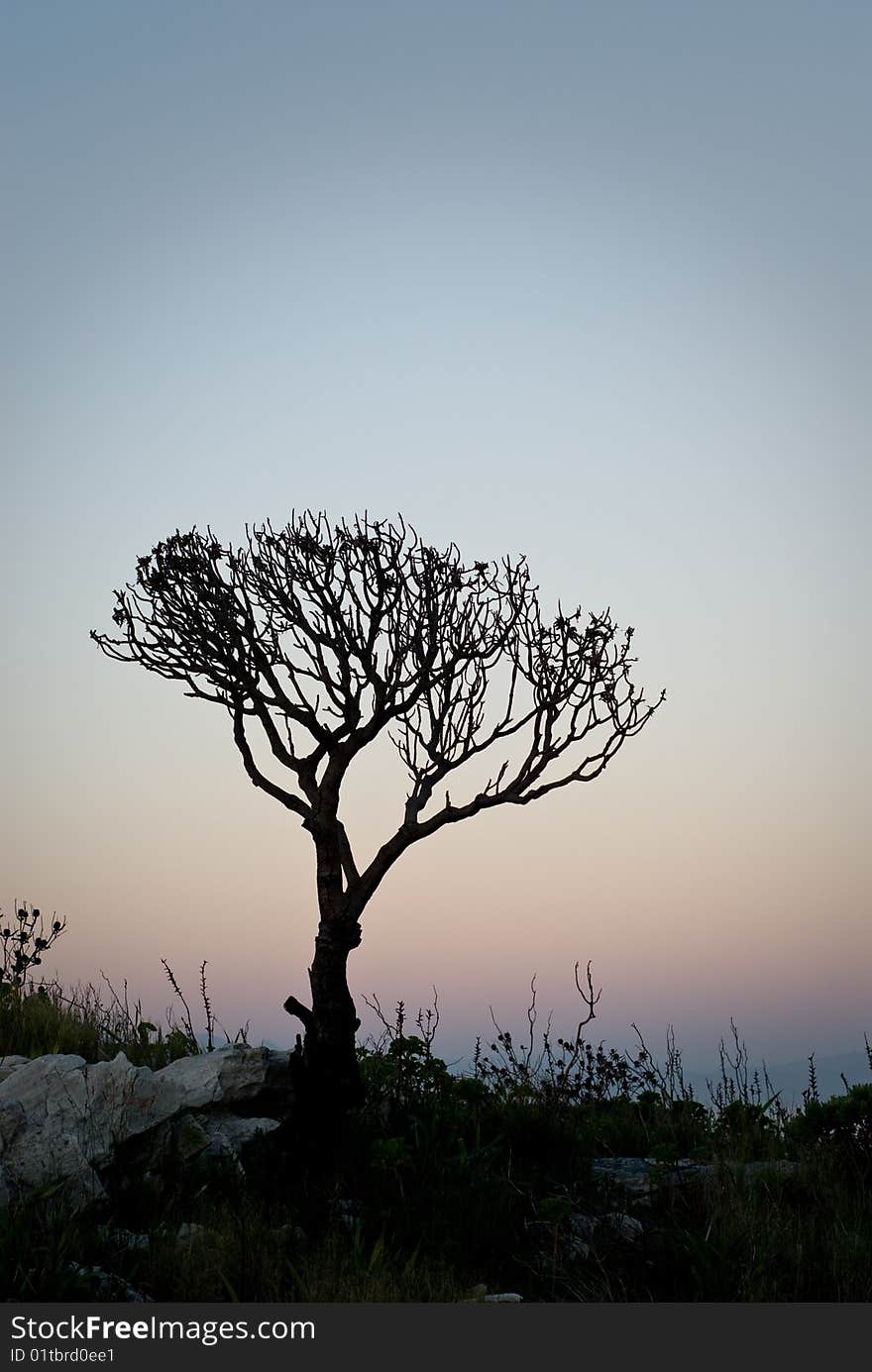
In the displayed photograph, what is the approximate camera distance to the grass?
6.12 m

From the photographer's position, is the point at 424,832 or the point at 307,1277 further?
the point at 424,832

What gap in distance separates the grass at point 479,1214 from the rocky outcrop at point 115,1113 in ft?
0.97

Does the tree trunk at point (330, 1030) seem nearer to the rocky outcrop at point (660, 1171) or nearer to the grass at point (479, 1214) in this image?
the grass at point (479, 1214)

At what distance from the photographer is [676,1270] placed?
6723mm

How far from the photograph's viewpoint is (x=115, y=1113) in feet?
25.1

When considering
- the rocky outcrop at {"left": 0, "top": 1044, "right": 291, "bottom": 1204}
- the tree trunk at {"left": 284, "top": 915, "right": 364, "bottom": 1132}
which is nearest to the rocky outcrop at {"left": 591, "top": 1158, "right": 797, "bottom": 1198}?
the tree trunk at {"left": 284, "top": 915, "right": 364, "bottom": 1132}

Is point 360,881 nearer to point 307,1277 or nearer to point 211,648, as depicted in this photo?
point 211,648

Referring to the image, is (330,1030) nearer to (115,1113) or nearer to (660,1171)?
(115,1113)

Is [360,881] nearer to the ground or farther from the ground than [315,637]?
nearer to the ground

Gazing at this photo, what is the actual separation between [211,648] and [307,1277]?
5968 millimetres

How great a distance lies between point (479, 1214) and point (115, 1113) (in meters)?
2.57

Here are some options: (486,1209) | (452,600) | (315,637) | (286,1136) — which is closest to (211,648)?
(315,637)
